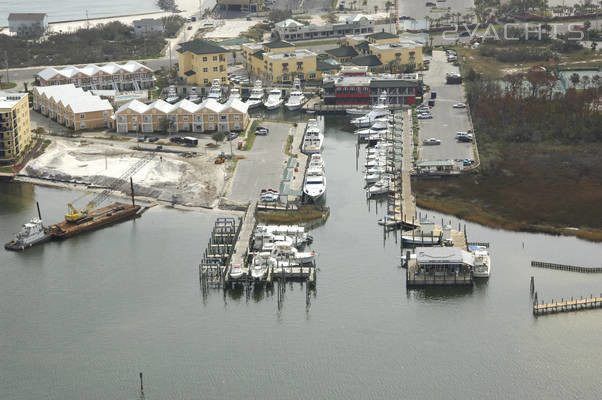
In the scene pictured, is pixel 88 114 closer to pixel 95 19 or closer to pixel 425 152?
pixel 425 152

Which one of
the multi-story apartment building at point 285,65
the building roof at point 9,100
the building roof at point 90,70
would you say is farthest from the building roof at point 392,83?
the building roof at point 9,100

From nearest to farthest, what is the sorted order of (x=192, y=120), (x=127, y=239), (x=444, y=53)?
(x=127, y=239) < (x=192, y=120) < (x=444, y=53)

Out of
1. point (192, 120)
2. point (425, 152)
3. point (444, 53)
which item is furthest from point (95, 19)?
point (425, 152)

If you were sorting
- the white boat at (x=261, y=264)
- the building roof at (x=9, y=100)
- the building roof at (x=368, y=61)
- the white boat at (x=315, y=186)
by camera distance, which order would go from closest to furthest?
the white boat at (x=261, y=264)
the white boat at (x=315, y=186)
the building roof at (x=9, y=100)
the building roof at (x=368, y=61)

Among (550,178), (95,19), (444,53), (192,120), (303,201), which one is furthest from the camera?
(95,19)

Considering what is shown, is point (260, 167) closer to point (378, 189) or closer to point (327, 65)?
point (378, 189)

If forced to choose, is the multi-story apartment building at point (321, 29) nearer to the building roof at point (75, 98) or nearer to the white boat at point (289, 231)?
the building roof at point (75, 98)

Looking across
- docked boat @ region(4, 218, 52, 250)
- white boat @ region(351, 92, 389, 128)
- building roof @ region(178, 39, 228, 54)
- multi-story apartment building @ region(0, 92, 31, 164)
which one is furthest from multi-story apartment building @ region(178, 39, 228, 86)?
docked boat @ region(4, 218, 52, 250)

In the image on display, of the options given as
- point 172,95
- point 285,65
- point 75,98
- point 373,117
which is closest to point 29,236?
point 75,98
